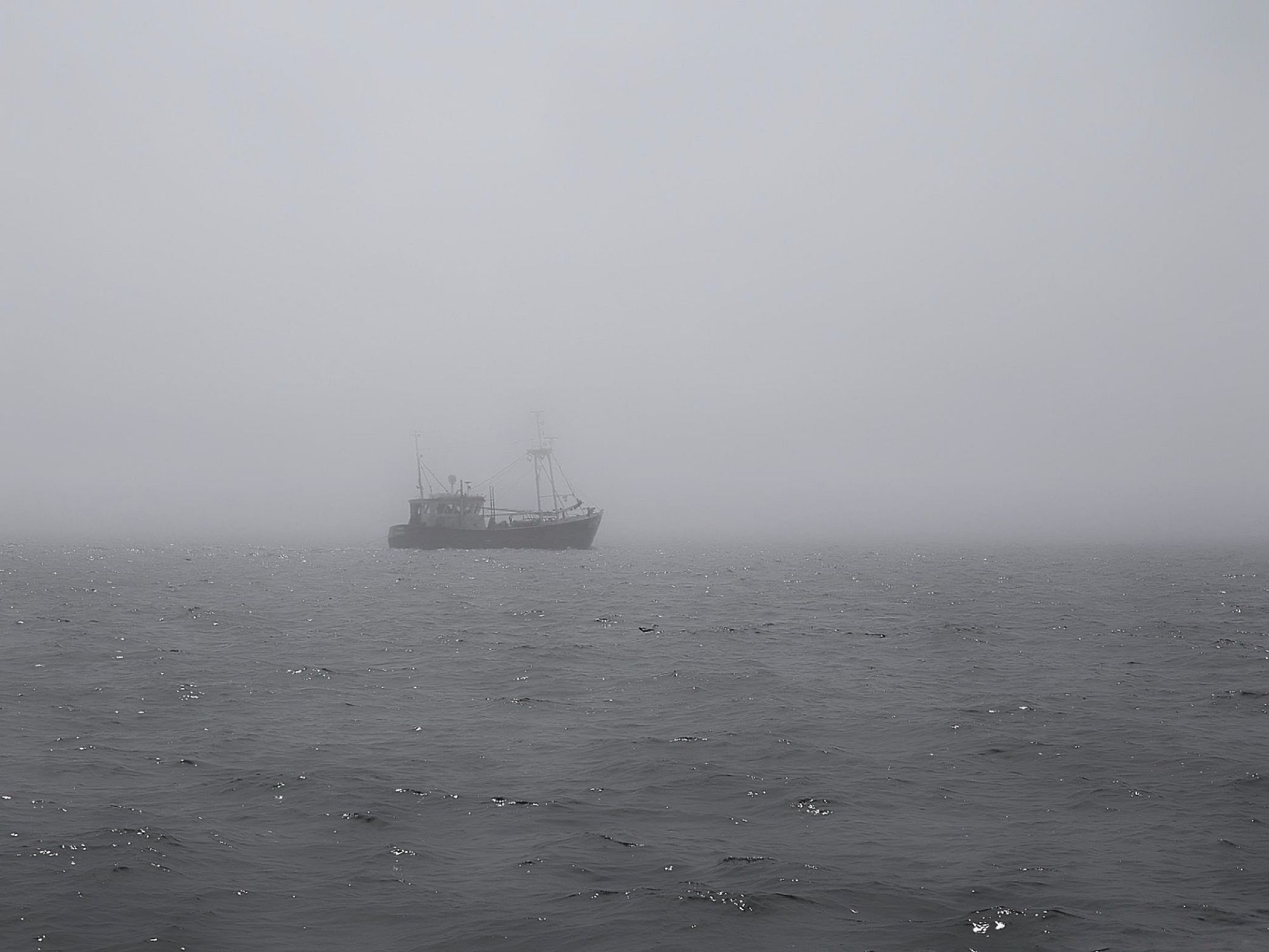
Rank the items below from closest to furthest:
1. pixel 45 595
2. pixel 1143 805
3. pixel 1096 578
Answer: pixel 1143 805 < pixel 45 595 < pixel 1096 578

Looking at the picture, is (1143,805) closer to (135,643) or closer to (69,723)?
(69,723)

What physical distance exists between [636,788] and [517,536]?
105 meters

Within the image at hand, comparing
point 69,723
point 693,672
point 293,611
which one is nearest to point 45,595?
point 293,611

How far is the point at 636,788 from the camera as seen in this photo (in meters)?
15.7

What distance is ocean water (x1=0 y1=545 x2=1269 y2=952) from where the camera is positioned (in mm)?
10500

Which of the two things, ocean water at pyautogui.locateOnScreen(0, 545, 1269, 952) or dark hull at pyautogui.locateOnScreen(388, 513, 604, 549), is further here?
dark hull at pyautogui.locateOnScreen(388, 513, 604, 549)

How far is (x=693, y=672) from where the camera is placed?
27.6m

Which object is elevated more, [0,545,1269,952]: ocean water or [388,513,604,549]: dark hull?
[388,513,604,549]: dark hull

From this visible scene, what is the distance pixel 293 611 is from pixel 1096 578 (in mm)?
57045

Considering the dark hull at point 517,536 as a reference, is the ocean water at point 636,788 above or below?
below

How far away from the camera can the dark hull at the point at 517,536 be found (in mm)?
118375

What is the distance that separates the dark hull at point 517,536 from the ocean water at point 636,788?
262 feet

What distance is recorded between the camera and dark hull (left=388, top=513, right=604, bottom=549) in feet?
388

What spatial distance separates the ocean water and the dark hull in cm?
7988
